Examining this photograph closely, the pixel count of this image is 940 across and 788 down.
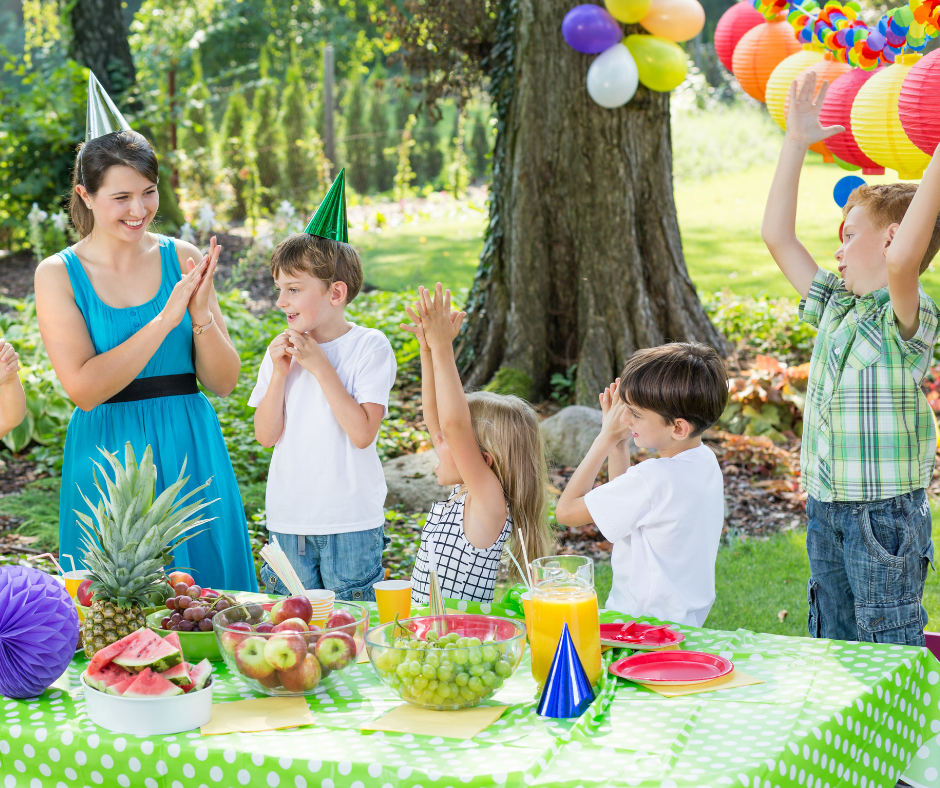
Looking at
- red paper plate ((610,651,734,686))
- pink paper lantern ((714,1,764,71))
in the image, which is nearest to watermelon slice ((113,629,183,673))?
red paper plate ((610,651,734,686))

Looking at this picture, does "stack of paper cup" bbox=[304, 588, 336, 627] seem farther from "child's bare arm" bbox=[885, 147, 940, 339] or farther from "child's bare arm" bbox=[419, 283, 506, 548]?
"child's bare arm" bbox=[885, 147, 940, 339]

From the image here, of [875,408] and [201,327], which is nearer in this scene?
[875,408]

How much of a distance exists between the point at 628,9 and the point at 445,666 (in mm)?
4504

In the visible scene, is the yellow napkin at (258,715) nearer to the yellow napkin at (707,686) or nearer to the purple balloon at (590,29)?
the yellow napkin at (707,686)

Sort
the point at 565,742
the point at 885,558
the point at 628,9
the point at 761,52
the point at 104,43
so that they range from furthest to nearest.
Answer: the point at 104,43, the point at 628,9, the point at 761,52, the point at 885,558, the point at 565,742

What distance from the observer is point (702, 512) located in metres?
2.39

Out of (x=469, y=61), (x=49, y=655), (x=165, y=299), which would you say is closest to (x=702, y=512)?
(x=49, y=655)

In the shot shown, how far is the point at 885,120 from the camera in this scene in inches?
123

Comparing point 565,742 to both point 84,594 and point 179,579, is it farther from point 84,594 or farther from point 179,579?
point 84,594

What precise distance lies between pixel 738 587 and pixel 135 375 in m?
2.58

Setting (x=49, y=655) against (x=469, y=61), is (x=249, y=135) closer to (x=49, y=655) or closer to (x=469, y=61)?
(x=469, y=61)

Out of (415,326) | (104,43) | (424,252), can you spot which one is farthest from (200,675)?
(424,252)

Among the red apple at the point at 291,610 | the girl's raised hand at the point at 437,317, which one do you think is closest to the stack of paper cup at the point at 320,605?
the red apple at the point at 291,610

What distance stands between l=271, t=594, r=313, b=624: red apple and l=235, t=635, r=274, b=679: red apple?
0.40 ft
